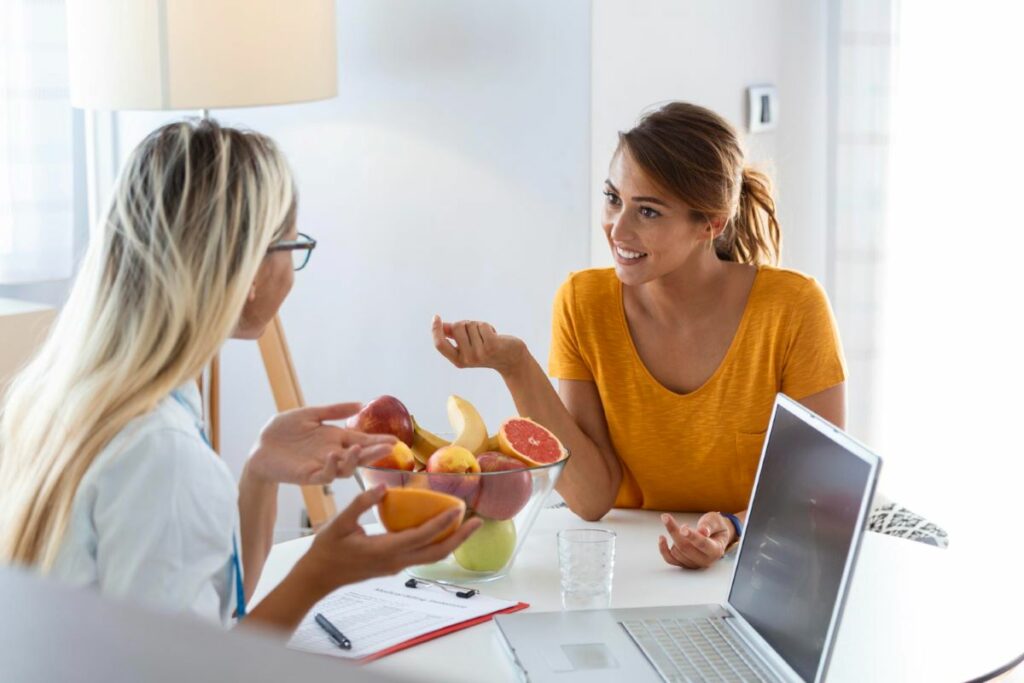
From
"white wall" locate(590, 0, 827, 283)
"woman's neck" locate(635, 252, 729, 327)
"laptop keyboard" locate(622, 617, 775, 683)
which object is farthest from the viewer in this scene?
"white wall" locate(590, 0, 827, 283)

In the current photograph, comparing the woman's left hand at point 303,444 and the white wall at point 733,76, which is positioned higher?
the white wall at point 733,76

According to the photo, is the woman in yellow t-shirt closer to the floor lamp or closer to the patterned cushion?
the patterned cushion

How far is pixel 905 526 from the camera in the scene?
1.87m

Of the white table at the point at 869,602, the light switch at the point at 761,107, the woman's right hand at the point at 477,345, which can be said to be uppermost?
the light switch at the point at 761,107

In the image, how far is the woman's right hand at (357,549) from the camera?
3.25 ft

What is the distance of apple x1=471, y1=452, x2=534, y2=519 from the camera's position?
134 centimetres

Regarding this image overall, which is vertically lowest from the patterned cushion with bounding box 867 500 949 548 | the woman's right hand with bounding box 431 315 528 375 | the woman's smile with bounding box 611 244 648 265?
the patterned cushion with bounding box 867 500 949 548

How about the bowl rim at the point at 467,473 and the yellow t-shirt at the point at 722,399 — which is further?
the yellow t-shirt at the point at 722,399

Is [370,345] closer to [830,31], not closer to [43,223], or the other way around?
[43,223]

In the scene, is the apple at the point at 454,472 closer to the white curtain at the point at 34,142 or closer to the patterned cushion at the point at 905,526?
the patterned cushion at the point at 905,526

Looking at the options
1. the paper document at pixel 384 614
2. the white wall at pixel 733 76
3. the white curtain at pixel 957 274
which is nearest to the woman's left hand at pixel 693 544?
the paper document at pixel 384 614

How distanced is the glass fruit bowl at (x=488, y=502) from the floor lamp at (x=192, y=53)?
1.12 m

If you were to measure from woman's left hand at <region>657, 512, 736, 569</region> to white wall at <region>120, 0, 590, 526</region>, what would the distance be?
Answer: 1100 mm

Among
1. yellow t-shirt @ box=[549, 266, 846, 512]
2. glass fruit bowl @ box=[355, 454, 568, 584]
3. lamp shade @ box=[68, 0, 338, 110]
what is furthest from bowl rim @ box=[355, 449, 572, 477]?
lamp shade @ box=[68, 0, 338, 110]
